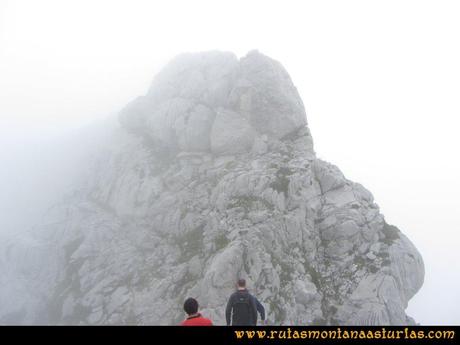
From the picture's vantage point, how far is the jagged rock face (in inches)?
1409

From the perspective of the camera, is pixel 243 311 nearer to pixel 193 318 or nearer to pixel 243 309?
pixel 243 309

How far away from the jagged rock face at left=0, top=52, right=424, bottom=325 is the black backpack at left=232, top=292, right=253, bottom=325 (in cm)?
1876

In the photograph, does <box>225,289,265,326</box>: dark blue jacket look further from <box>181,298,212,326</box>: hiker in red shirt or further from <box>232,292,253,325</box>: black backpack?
<box>181,298,212,326</box>: hiker in red shirt

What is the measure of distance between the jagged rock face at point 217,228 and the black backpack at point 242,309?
18.8m

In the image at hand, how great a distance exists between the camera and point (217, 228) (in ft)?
132

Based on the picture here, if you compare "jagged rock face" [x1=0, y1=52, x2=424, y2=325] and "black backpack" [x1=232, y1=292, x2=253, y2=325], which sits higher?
"black backpack" [x1=232, y1=292, x2=253, y2=325]

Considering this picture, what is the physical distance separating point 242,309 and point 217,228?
963 inches

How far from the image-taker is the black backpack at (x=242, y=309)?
52.3 feet

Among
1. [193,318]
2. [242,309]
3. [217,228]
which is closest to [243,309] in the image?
[242,309]

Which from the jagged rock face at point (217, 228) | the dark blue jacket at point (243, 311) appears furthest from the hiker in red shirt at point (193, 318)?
the jagged rock face at point (217, 228)

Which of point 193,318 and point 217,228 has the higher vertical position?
point 193,318

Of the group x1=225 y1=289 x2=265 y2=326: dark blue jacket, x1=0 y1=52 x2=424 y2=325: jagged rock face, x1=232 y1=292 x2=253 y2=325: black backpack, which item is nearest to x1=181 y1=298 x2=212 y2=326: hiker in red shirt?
x1=225 y1=289 x2=265 y2=326: dark blue jacket

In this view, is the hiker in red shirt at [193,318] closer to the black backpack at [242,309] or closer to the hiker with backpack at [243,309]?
the hiker with backpack at [243,309]

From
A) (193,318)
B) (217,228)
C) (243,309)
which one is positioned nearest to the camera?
(193,318)
